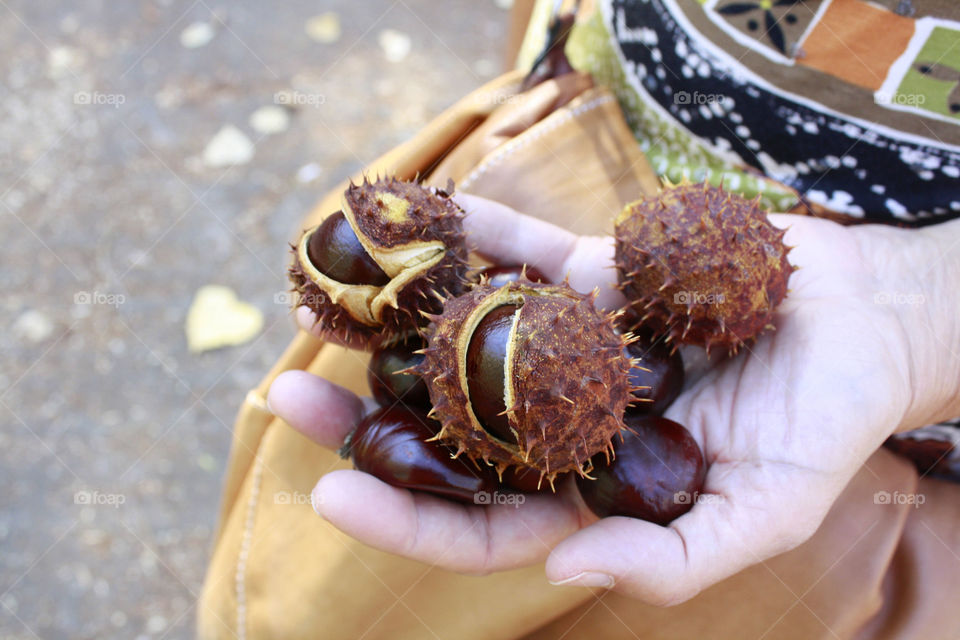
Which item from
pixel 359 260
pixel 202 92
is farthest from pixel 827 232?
pixel 202 92

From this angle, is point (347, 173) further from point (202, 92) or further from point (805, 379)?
point (805, 379)

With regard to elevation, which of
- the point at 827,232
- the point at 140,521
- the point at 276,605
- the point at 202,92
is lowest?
the point at 140,521

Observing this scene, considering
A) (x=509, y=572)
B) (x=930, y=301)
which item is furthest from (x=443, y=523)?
(x=930, y=301)

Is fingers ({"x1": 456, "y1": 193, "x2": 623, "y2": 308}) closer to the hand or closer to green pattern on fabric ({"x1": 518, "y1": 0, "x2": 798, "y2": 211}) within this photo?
the hand

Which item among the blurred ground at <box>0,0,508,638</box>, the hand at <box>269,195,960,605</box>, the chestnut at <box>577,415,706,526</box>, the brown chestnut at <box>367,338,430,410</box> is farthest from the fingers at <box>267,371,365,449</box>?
the blurred ground at <box>0,0,508,638</box>

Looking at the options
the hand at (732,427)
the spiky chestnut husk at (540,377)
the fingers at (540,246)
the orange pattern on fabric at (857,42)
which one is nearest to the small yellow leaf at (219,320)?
the hand at (732,427)

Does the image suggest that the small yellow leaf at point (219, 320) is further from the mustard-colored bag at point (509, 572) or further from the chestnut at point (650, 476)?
the chestnut at point (650, 476)
